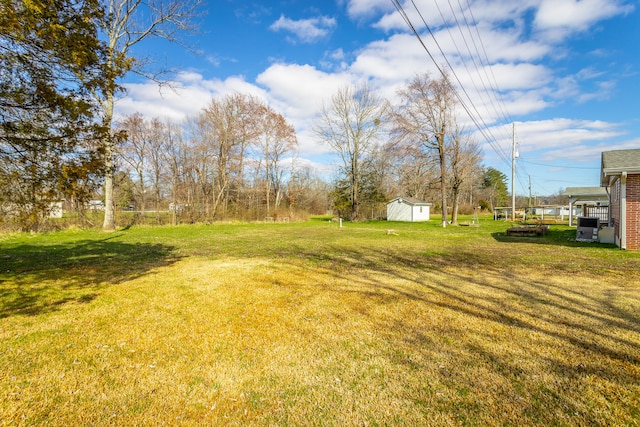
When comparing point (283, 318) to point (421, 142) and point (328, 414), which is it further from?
point (421, 142)

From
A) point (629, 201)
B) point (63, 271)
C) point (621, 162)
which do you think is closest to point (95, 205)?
point (63, 271)

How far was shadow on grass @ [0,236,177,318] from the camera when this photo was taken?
5098 millimetres

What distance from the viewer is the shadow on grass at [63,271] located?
5.10m

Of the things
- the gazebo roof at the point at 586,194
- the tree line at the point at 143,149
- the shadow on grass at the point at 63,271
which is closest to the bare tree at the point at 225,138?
the tree line at the point at 143,149

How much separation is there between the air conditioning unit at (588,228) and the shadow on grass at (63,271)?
16127 mm

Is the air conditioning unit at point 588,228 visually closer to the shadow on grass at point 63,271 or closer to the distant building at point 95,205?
the shadow on grass at point 63,271

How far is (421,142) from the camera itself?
24922mm

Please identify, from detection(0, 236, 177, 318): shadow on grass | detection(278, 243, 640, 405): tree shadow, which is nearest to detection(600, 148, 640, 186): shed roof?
detection(278, 243, 640, 405): tree shadow

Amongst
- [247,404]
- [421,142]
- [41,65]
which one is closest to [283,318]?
[247,404]

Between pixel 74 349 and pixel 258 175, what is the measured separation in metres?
31.0

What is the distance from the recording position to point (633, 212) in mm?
10352

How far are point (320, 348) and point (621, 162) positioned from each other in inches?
521

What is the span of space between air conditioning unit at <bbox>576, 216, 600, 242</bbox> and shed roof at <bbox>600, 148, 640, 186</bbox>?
2.63 meters

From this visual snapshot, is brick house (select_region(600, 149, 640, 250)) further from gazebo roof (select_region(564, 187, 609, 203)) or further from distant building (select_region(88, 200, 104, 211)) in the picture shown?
distant building (select_region(88, 200, 104, 211))
